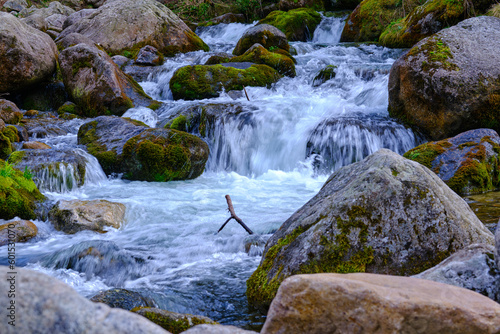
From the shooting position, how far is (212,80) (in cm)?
1441

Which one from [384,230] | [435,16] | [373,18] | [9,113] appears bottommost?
[9,113]

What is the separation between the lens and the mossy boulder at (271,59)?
1575 cm

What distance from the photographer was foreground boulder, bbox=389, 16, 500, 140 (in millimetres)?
8969

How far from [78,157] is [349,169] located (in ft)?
23.3

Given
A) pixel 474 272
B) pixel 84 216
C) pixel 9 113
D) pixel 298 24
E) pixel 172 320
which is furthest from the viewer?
pixel 298 24

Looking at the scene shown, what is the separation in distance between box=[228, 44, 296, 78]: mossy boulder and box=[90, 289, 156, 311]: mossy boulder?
12931 mm

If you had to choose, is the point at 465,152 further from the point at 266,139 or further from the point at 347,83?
the point at 347,83

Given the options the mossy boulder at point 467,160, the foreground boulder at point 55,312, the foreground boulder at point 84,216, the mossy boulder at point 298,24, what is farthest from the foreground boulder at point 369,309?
the mossy boulder at point 298,24

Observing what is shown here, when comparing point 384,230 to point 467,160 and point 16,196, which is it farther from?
point 16,196

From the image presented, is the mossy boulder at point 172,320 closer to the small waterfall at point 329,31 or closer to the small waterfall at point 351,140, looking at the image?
the small waterfall at point 351,140

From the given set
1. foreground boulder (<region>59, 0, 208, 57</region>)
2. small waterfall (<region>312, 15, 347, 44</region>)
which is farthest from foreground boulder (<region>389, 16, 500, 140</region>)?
foreground boulder (<region>59, 0, 208, 57</region>)

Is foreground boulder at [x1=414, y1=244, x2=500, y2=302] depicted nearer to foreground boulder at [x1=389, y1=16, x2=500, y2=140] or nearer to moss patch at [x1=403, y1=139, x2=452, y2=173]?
moss patch at [x1=403, y1=139, x2=452, y2=173]

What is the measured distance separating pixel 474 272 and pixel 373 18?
780 inches

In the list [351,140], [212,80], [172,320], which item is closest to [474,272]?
[172,320]
